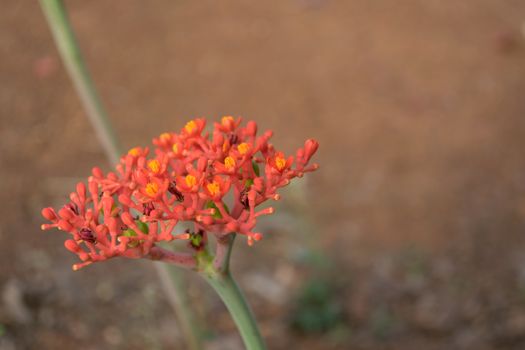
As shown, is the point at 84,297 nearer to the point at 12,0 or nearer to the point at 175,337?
the point at 175,337

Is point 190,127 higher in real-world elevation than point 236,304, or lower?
higher

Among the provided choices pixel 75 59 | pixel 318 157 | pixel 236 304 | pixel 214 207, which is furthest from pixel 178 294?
pixel 318 157

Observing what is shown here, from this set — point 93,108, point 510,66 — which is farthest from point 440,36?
point 93,108

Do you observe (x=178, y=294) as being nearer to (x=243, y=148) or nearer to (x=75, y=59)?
(x=75, y=59)

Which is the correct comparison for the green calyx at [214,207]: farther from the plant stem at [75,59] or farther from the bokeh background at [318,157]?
the bokeh background at [318,157]

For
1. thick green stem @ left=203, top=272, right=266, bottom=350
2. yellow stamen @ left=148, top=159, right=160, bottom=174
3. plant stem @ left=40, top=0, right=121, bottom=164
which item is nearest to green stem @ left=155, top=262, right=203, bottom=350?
plant stem @ left=40, top=0, right=121, bottom=164

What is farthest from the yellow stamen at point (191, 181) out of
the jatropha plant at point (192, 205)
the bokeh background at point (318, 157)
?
the bokeh background at point (318, 157)

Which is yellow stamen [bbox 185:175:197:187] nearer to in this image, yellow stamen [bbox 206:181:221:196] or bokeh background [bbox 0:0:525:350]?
yellow stamen [bbox 206:181:221:196]

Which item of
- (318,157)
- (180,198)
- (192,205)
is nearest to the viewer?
(192,205)
